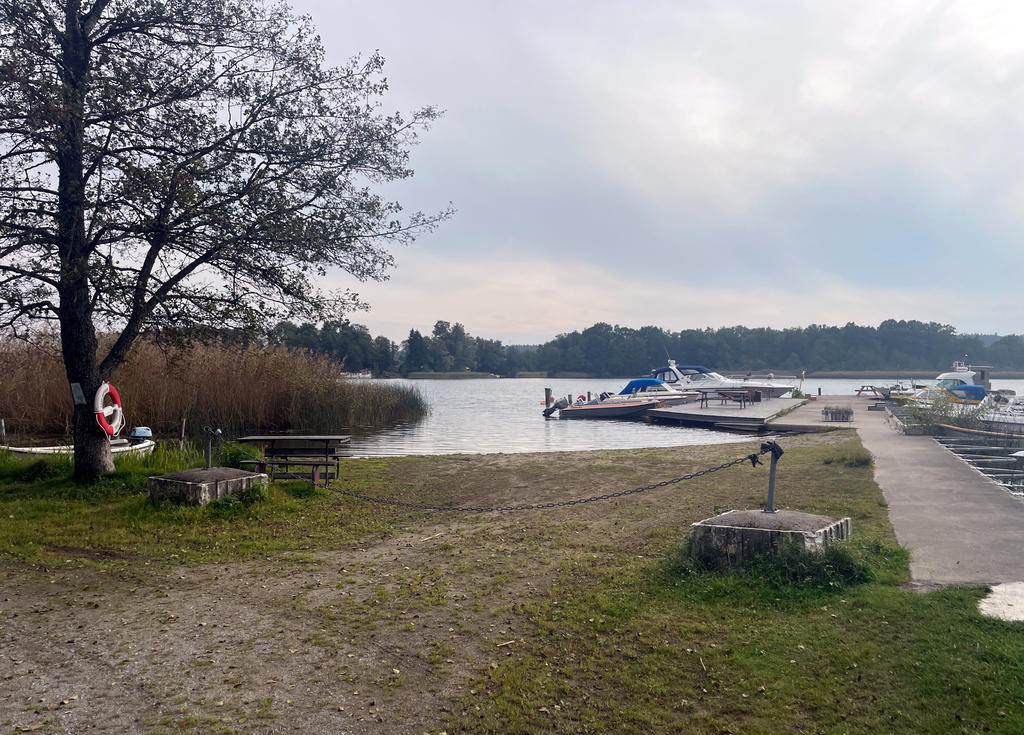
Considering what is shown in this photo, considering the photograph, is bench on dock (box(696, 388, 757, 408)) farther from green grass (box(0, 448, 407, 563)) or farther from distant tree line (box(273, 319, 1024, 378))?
distant tree line (box(273, 319, 1024, 378))

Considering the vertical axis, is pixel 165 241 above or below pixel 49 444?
above

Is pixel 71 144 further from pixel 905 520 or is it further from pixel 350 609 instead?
pixel 905 520

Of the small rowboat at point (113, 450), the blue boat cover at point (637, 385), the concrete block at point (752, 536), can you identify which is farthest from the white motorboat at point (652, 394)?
the concrete block at point (752, 536)

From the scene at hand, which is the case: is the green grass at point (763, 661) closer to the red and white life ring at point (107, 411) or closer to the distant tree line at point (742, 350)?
the red and white life ring at point (107, 411)

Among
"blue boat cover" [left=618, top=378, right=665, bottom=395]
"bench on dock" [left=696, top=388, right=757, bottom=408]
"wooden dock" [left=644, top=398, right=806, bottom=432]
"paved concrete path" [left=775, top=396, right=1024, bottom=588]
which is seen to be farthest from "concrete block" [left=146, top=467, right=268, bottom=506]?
"blue boat cover" [left=618, top=378, right=665, bottom=395]

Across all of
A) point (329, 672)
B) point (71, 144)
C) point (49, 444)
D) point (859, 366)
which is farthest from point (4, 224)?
point (859, 366)

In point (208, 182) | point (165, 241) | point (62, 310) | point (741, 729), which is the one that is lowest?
point (741, 729)

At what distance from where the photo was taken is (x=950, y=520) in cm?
782

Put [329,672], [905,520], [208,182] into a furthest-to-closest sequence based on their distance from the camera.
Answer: [208,182] → [905,520] → [329,672]

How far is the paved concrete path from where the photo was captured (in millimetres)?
5804

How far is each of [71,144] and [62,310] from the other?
2270 mm

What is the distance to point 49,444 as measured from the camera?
1670cm

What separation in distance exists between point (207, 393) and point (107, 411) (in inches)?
511

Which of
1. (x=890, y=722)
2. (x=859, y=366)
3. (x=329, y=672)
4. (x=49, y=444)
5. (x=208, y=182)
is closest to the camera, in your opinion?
(x=890, y=722)
